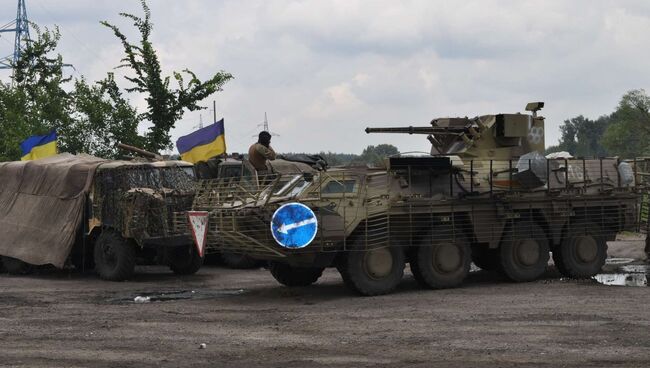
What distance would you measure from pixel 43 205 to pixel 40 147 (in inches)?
240

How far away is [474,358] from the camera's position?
991cm

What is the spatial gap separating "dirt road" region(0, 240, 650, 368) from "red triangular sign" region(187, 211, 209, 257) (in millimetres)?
824

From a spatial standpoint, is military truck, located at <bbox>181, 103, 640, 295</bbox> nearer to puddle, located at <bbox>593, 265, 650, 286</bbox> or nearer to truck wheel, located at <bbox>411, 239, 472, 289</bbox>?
truck wheel, located at <bbox>411, 239, 472, 289</bbox>

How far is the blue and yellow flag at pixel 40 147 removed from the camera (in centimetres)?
2622

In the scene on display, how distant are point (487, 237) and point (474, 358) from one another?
262 inches

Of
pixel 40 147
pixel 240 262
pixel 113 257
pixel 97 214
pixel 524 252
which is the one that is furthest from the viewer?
pixel 40 147

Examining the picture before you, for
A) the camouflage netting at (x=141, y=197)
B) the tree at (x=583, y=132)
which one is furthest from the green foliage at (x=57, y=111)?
the tree at (x=583, y=132)

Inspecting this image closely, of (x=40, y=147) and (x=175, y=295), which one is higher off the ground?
(x=40, y=147)

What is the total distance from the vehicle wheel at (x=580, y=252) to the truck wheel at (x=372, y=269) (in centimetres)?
329

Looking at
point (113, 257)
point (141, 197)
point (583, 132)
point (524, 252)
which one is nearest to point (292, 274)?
point (141, 197)

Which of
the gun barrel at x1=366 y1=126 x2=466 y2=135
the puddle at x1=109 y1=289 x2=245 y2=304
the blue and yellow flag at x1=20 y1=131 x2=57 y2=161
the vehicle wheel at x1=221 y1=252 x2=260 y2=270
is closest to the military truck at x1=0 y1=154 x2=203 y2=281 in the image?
the vehicle wheel at x1=221 y1=252 x2=260 y2=270

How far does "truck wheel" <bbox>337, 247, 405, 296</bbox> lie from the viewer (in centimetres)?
1509

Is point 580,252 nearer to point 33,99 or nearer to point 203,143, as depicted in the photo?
point 203,143

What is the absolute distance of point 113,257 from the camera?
18969mm
